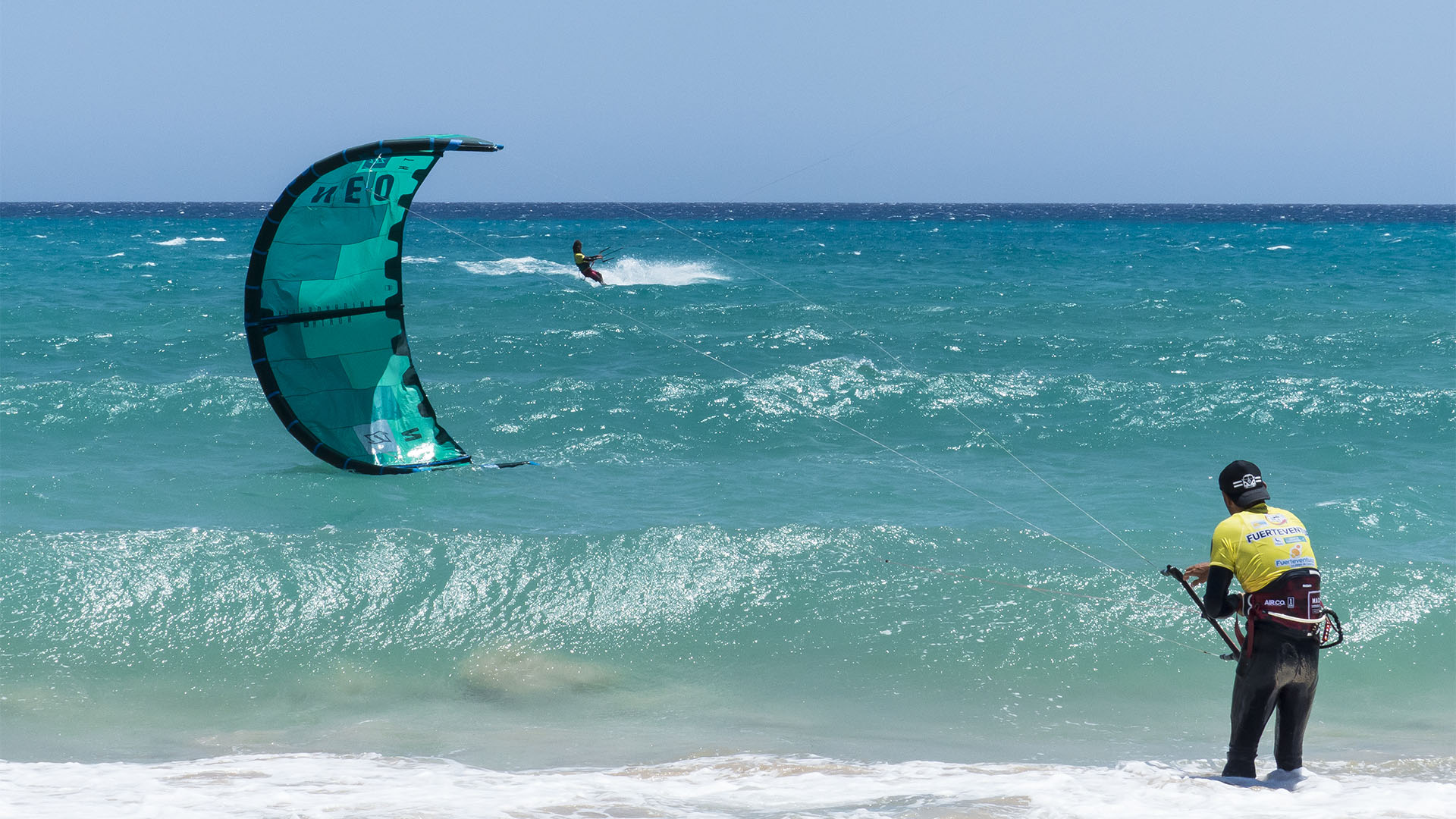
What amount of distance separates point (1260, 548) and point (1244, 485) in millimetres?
250

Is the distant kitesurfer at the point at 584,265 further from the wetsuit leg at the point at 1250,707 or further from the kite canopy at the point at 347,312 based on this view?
the wetsuit leg at the point at 1250,707

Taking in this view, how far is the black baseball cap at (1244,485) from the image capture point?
177 inches

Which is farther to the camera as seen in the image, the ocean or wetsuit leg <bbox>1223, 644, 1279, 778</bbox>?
the ocean

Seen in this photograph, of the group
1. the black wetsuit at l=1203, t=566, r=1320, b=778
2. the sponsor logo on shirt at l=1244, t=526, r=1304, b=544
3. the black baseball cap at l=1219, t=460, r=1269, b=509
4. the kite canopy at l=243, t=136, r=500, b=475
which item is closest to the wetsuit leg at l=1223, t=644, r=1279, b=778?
the black wetsuit at l=1203, t=566, r=1320, b=778

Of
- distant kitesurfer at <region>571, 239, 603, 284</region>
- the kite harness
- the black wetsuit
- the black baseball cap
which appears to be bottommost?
the black wetsuit

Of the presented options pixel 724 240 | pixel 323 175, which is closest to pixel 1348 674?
pixel 323 175

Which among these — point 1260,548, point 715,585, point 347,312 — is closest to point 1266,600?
point 1260,548

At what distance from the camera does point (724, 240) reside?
57.7 m

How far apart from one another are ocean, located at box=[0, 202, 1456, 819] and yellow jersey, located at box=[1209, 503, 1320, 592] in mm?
861

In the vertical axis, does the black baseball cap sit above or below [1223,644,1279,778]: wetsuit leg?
above

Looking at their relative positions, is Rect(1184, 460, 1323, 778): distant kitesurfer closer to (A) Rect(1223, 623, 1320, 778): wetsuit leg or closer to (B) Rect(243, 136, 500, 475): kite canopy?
(A) Rect(1223, 623, 1320, 778): wetsuit leg

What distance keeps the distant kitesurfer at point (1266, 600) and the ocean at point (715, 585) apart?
358 millimetres

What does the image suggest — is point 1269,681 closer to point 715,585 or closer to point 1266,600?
point 1266,600

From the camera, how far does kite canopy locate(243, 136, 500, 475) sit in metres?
8.99
